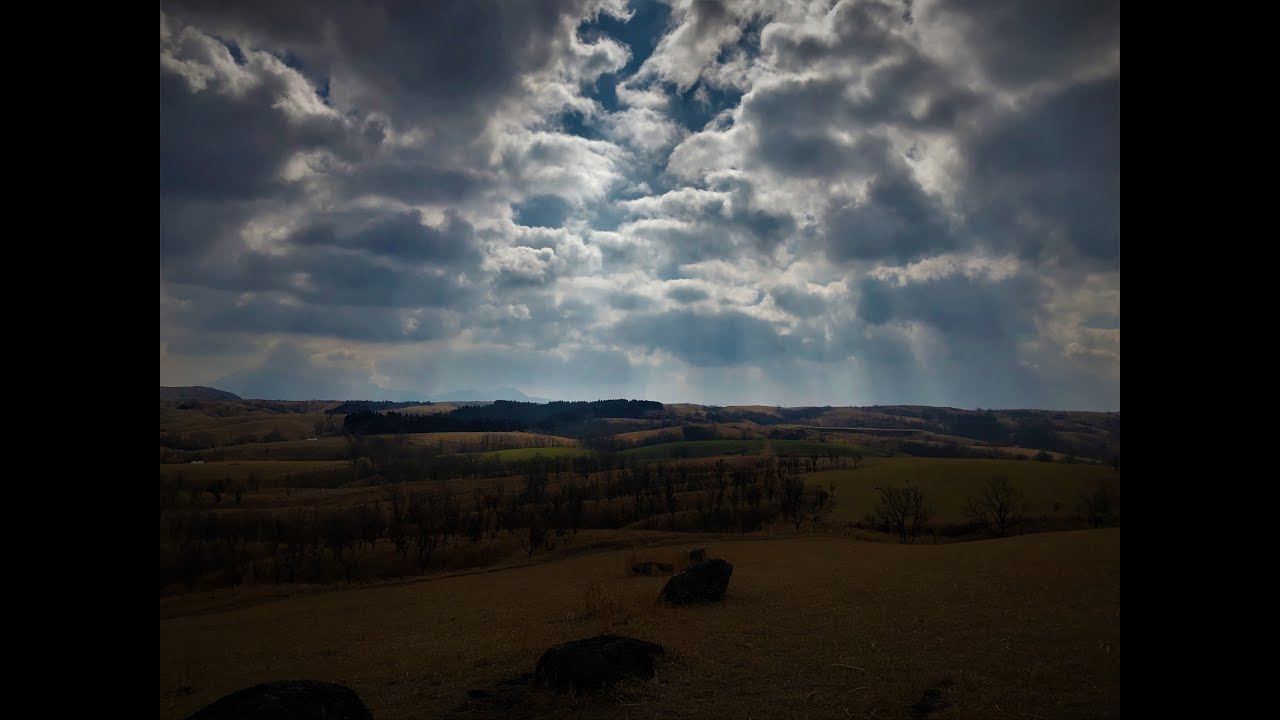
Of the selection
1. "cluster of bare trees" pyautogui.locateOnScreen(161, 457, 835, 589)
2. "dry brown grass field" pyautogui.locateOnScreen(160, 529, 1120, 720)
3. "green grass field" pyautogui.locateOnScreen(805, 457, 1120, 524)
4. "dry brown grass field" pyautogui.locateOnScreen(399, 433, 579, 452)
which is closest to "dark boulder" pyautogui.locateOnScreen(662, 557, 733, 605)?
"dry brown grass field" pyautogui.locateOnScreen(160, 529, 1120, 720)

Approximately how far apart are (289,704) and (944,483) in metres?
65.6

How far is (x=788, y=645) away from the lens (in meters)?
9.35

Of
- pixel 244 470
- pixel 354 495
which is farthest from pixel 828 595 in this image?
pixel 244 470

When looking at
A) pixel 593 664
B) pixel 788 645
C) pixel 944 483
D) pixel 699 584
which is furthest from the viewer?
pixel 944 483

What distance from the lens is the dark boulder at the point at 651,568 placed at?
26.1 metres

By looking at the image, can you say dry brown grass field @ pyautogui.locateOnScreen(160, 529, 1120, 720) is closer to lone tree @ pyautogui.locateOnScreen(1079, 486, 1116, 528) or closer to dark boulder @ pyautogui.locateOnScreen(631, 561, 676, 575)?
lone tree @ pyautogui.locateOnScreen(1079, 486, 1116, 528)

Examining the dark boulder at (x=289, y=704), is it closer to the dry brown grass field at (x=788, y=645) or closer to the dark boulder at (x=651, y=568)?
the dry brown grass field at (x=788, y=645)

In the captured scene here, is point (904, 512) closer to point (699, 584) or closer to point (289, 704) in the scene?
point (699, 584)

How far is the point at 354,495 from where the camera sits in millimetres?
80812

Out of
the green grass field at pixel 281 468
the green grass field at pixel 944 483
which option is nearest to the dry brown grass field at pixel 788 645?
the green grass field at pixel 944 483

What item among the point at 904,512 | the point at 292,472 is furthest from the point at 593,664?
the point at 292,472

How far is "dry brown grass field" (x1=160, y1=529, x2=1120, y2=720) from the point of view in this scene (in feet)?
23.1
